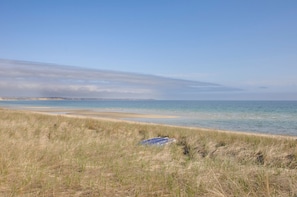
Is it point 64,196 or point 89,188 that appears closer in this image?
point 64,196

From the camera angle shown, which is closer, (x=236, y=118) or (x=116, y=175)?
(x=116, y=175)

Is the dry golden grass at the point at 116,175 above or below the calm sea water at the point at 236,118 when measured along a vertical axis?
above

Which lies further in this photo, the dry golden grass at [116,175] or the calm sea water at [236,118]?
the calm sea water at [236,118]

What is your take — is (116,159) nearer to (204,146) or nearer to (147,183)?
(147,183)

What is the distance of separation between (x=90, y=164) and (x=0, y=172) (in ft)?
5.27

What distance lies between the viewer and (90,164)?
6.10 m

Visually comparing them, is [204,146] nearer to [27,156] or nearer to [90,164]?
[90,164]

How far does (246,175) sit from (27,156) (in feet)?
13.5

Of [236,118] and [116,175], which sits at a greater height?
[116,175]

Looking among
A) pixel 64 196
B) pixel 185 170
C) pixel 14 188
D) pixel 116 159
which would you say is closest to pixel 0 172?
pixel 14 188

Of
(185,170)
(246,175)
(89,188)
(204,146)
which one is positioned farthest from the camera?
(204,146)

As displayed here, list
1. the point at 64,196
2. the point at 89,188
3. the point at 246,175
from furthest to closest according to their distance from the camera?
1. the point at 246,175
2. the point at 89,188
3. the point at 64,196

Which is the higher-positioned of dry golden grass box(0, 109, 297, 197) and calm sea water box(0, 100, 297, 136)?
dry golden grass box(0, 109, 297, 197)

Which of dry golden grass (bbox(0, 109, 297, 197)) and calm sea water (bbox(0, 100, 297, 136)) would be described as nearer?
dry golden grass (bbox(0, 109, 297, 197))
